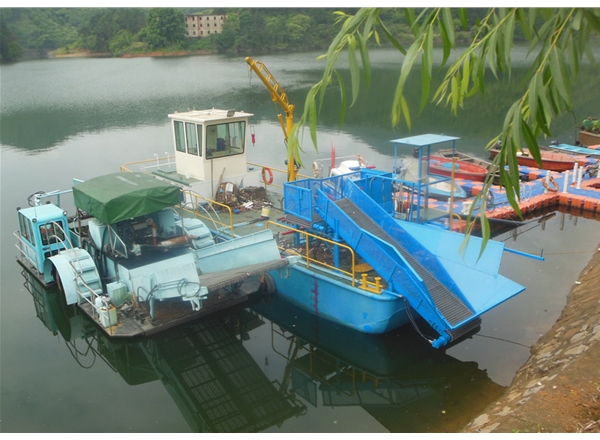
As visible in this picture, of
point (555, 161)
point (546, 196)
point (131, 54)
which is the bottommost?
point (546, 196)

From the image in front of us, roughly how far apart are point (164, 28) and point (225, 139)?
178 ft

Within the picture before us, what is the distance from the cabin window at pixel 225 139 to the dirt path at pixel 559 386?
8.98 m

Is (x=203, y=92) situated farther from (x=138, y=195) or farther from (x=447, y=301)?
(x=447, y=301)

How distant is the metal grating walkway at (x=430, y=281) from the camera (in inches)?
361

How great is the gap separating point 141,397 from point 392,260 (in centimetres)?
492

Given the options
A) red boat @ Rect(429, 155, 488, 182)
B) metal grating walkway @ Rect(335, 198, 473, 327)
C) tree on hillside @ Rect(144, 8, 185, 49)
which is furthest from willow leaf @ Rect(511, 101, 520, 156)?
tree on hillside @ Rect(144, 8, 185, 49)

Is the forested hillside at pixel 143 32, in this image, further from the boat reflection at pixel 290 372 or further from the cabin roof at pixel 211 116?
the boat reflection at pixel 290 372

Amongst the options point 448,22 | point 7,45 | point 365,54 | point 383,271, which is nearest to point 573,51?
point 448,22

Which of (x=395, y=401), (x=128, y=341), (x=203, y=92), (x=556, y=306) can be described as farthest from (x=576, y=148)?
(x=203, y=92)

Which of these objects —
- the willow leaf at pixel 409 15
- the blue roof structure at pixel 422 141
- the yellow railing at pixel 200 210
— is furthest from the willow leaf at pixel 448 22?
the yellow railing at pixel 200 210

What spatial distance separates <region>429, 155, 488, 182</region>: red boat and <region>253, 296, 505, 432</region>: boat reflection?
1016 cm

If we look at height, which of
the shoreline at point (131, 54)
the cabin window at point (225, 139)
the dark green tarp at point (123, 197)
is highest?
the shoreline at point (131, 54)

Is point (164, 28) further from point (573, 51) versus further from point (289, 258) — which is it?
point (573, 51)

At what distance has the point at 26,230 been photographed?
13.2 meters
